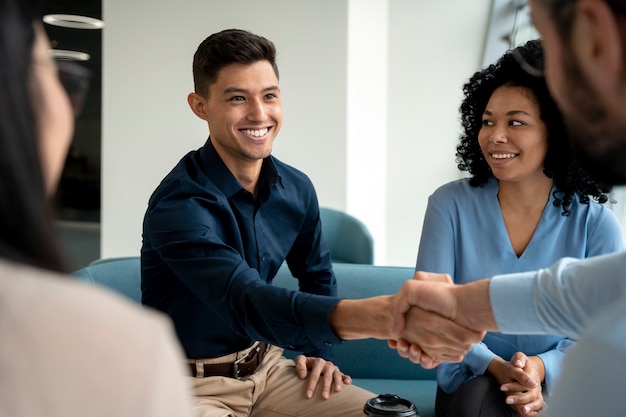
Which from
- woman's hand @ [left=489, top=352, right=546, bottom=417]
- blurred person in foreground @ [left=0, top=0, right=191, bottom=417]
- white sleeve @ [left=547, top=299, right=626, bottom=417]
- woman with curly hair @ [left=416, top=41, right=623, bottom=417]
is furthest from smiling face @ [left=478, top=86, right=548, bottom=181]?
blurred person in foreground @ [left=0, top=0, right=191, bottom=417]

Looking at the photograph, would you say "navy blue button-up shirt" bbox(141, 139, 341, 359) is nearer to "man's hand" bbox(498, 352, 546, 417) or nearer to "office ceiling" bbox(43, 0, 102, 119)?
"man's hand" bbox(498, 352, 546, 417)

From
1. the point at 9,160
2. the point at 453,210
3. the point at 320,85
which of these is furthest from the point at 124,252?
the point at 9,160

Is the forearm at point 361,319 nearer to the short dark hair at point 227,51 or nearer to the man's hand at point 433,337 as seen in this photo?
the man's hand at point 433,337

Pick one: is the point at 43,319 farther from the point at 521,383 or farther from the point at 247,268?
the point at 521,383

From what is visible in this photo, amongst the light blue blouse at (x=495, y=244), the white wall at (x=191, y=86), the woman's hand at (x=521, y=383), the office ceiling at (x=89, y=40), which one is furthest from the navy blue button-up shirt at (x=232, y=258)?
the office ceiling at (x=89, y=40)

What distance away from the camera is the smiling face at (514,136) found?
8.56 ft

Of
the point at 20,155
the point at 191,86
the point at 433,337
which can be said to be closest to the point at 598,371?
the point at 20,155

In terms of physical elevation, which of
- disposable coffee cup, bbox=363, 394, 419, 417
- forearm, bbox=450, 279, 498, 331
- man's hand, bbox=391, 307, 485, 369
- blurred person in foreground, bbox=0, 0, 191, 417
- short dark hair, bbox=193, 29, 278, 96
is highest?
short dark hair, bbox=193, 29, 278, 96

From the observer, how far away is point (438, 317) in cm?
201

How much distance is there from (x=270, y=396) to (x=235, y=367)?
0.17 metres

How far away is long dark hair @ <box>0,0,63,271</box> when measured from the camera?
714 mm

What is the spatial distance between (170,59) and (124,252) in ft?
4.60

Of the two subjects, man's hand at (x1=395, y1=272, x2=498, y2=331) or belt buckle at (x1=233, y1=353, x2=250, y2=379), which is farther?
belt buckle at (x1=233, y1=353, x2=250, y2=379)

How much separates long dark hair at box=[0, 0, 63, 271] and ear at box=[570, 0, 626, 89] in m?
0.73
